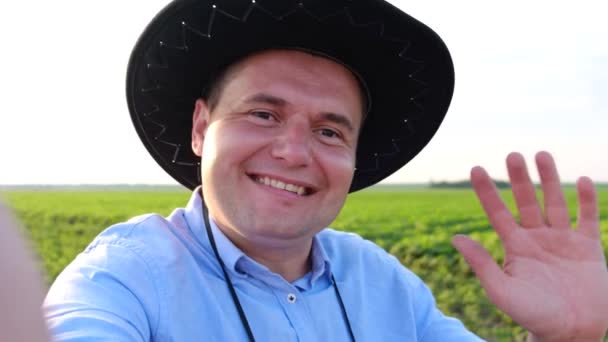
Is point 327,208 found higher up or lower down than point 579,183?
lower down

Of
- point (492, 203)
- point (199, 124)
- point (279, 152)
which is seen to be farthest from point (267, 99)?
point (492, 203)

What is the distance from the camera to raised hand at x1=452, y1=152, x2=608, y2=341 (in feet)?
5.70

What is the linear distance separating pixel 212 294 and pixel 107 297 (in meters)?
0.28

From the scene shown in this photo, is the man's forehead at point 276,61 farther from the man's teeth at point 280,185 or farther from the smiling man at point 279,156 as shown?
the man's teeth at point 280,185

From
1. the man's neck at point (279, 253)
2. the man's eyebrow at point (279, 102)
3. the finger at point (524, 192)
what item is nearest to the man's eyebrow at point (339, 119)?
the man's eyebrow at point (279, 102)

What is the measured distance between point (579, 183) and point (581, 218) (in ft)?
0.32

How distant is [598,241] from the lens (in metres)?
1.85

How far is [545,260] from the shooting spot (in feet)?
5.90

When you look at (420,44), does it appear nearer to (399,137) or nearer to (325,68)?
(325,68)

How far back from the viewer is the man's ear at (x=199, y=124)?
2070mm

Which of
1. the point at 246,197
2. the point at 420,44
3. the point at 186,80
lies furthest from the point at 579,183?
the point at 186,80

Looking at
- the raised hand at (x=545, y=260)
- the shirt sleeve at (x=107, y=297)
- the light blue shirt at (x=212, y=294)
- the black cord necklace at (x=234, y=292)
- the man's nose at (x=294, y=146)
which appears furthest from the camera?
the man's nose at (x=294, y=146)

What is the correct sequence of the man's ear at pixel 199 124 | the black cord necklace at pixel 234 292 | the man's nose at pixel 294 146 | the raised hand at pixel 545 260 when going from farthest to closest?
1. the man's ear at pixel 199 124
2. the man's nose at pixel 294 146
3. the raised hand at pixel 545 260
4. the black cord necklace at pixel 234 292

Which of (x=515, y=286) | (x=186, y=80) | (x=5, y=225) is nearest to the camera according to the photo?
(x=5, y=225)
